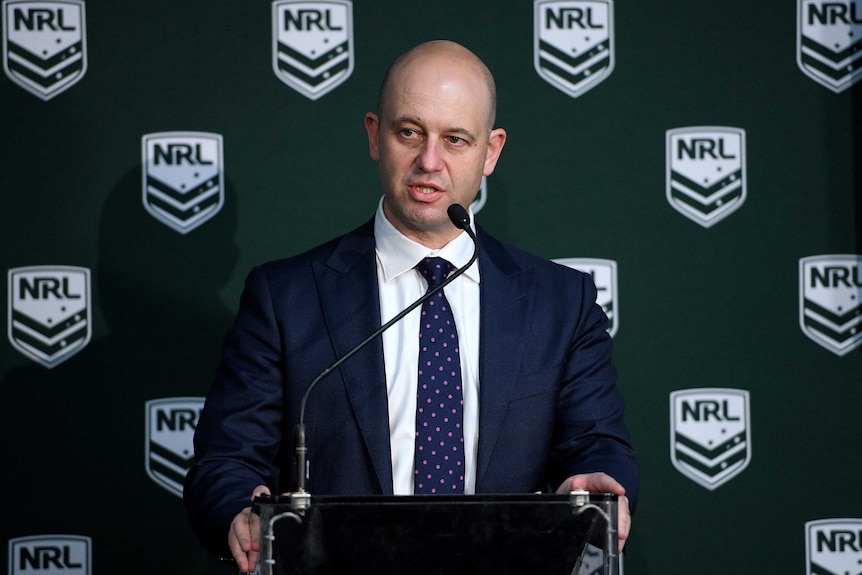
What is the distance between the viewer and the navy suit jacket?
2.06 metres

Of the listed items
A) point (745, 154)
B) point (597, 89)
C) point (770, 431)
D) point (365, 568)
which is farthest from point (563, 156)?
point (365, 568)

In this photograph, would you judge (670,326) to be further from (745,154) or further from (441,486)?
(441,486)

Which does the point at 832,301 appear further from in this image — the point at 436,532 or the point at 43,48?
the point at 43,48

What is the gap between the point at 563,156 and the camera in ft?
Result: 9.12

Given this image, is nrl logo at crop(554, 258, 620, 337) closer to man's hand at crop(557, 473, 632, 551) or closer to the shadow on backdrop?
the shadow on backdrop

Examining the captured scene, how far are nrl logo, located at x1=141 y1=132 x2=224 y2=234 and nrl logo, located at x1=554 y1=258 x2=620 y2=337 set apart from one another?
88cm

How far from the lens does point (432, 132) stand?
7.00 feet

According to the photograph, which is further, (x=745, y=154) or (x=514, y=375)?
(x=745, y=154)

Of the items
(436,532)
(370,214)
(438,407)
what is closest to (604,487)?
(436,532)

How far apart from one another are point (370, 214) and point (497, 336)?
2.43 feet

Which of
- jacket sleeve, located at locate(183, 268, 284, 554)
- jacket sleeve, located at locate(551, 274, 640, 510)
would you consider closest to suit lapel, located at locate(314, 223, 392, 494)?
jacket sleeve, located at locate(183, 268, 284, 554)

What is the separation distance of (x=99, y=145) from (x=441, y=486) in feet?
4.24

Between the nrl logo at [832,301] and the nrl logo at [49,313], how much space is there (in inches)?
67.9

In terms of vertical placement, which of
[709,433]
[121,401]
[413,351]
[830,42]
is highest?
[830,42]
